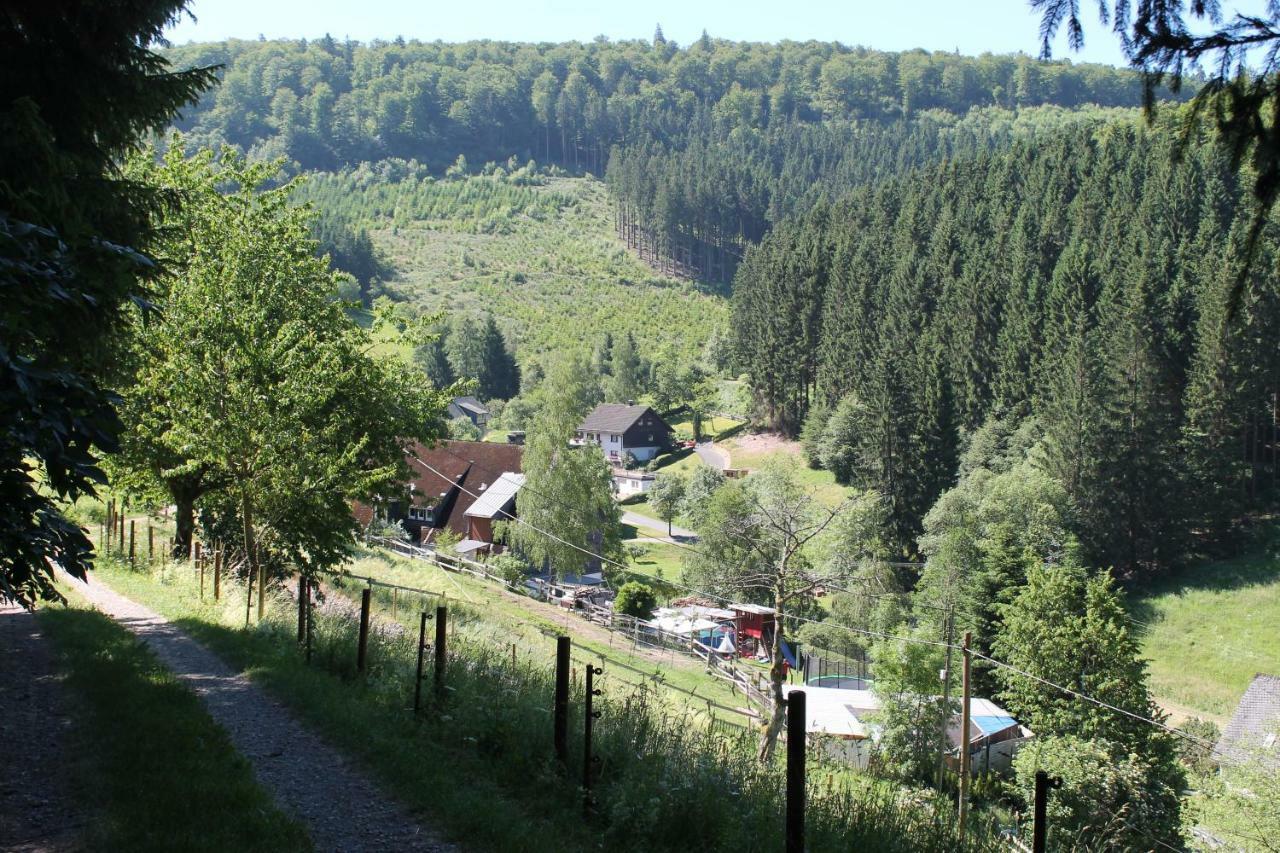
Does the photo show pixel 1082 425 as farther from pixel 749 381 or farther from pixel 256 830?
pixel 256 830

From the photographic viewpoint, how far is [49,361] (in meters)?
6.06

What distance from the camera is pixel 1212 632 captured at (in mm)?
44062

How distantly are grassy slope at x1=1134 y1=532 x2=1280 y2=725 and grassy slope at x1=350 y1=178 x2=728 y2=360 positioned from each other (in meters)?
64.9

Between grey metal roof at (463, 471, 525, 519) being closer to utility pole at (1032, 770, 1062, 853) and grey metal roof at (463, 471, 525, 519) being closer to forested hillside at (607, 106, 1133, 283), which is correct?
utility pole at (1032, 770, 1062, 853)

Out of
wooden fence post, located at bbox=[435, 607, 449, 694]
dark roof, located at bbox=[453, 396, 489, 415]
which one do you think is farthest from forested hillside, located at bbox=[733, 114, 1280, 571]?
wooden fence post, located at bbox=[435, 607, 449, 694]

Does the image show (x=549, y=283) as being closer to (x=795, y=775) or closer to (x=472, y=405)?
(x=472, y=405)

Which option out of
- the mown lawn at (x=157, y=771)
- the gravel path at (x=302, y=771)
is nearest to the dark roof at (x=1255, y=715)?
the gravel path at (x=302, y=771)

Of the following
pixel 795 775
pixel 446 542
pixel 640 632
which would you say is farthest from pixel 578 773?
pixel 446 542

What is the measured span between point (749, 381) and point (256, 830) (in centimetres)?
8724

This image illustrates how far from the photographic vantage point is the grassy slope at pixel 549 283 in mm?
116625

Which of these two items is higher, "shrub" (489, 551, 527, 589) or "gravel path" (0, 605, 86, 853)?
"gravel path" (0, 605, 86, 853)

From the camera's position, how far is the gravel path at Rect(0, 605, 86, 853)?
20.4 feet

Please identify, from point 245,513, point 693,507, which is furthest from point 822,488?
A: point 245,513

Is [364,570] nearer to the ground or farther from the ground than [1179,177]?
nearer to the ground
